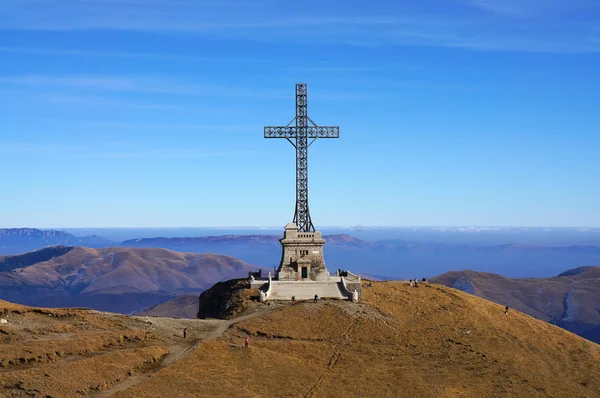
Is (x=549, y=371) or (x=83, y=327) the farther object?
(x=549, y=371)

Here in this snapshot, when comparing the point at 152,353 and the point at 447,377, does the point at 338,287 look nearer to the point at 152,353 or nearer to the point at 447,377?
the point at 447,377

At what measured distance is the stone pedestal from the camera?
200 ft

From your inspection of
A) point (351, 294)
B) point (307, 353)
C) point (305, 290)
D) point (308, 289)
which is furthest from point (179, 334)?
point (351, 294)

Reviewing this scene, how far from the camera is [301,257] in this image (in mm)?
61531

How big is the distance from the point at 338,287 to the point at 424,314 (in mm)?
8505

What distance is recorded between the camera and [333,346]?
45.1m

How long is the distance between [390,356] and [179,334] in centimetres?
1538

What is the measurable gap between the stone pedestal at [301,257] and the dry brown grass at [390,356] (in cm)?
573

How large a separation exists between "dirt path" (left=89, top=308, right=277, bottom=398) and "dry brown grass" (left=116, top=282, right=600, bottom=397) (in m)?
0.86

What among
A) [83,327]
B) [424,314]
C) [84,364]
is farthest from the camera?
[424,314]

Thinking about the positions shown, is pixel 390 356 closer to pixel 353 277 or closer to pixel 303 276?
pixel 303 276

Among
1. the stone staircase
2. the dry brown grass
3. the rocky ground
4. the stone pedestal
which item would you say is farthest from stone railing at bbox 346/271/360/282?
the rocky ground

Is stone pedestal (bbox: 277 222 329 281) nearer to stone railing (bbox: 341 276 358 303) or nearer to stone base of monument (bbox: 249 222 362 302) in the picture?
stone base of monument (bbox: 249 222 362 302)

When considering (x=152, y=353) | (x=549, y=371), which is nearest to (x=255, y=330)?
(x=152, y=353)
